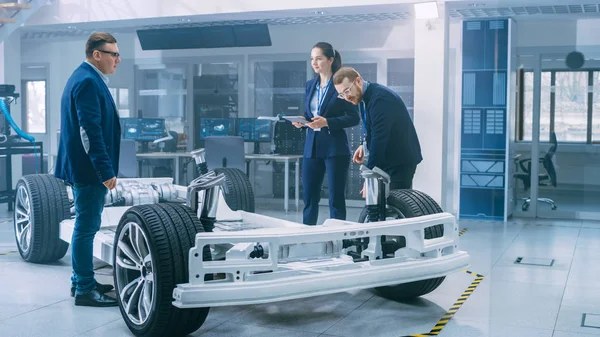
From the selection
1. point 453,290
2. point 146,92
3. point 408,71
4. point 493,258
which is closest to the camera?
point 453,290

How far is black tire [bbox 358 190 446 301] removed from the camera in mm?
4547

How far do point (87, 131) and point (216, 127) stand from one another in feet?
22.7

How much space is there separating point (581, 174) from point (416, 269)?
6.54 m

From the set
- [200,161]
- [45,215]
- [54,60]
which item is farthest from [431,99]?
[54,60]

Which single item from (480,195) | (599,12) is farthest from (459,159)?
(599,12)

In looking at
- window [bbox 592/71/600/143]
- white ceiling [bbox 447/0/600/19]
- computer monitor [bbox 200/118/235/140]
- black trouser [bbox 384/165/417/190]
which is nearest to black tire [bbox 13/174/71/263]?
black trouser [bbox 384/165/417/190]

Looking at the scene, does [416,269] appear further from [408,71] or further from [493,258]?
[408,71]

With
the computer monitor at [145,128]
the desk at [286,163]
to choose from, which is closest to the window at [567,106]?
the desk at [286,163]

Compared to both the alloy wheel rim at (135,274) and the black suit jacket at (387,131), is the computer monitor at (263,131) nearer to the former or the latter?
the black suit jacket at (387,131)

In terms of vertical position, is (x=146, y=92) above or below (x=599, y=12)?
below

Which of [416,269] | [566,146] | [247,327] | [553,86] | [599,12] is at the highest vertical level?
[599,12]

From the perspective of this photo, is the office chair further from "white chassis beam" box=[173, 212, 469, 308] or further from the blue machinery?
the blue machinery

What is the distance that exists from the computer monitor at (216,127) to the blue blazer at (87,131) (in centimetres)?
656

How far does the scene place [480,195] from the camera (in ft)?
30.6
